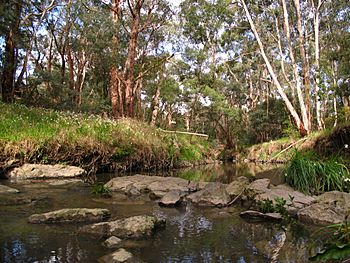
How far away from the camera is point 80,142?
30.6 feet

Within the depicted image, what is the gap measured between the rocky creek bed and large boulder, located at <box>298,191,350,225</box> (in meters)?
0.01

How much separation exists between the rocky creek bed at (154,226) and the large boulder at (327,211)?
0.04ft

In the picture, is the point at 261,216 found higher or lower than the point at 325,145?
lower

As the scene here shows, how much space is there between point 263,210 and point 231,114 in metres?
19.6

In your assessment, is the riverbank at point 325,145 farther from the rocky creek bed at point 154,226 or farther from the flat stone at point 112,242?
the flat stone at point 112,242

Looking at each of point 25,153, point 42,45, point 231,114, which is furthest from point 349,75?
point 42,45

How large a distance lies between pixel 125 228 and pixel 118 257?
0.81 m

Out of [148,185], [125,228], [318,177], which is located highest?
[318,177]

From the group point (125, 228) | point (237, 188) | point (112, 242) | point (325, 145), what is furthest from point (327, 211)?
point (325, 145)

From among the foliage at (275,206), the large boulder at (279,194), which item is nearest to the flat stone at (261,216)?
the foliage at (275,206)

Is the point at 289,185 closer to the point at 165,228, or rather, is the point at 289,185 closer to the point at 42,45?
the point at 165,228

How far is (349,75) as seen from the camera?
1570cm

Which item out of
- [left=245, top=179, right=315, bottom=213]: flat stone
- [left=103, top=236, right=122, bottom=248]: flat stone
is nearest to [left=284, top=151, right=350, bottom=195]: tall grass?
[left=245, top=179, right=315, bottom=213]: flat stone

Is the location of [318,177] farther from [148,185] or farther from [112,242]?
[112,242]
